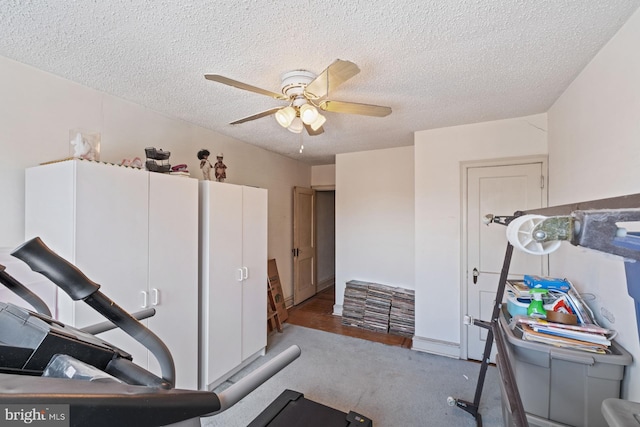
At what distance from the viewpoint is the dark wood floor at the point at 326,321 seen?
11.4 ft

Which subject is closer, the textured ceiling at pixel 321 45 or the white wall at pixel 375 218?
the textured ceiling at pixel 321 45

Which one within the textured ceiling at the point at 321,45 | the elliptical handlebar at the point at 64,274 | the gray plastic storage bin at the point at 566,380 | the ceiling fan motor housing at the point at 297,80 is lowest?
the gray plastic storage bin at the point at 566,380

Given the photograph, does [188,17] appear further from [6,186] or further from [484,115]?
[484,115]

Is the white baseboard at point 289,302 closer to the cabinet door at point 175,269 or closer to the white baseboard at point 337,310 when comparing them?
the white baseboard at point 337,310

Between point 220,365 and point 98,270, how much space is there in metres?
1.41

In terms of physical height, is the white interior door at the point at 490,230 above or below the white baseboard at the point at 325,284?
above

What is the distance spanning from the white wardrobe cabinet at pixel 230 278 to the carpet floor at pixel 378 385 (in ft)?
0.75

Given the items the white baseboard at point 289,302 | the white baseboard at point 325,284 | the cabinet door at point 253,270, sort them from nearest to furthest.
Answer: the cabinet door at point 253,270 → the white baseboard at point 289,302 → the white baseboard at point 325,284

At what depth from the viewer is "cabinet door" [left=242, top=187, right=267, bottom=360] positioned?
2.82 metres

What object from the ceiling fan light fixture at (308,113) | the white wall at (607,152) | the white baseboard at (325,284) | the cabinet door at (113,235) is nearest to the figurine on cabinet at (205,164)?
the cabinet door at (113,235)

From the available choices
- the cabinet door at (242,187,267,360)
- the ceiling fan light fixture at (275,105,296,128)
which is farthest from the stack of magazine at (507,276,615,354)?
the cabinet door at (242,187,267,360)

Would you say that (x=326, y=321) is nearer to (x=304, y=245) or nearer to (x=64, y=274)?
(x=304, y=245)

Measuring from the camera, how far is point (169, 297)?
212 cm

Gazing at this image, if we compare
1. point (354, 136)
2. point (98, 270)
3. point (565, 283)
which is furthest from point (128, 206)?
point (565, 283)
